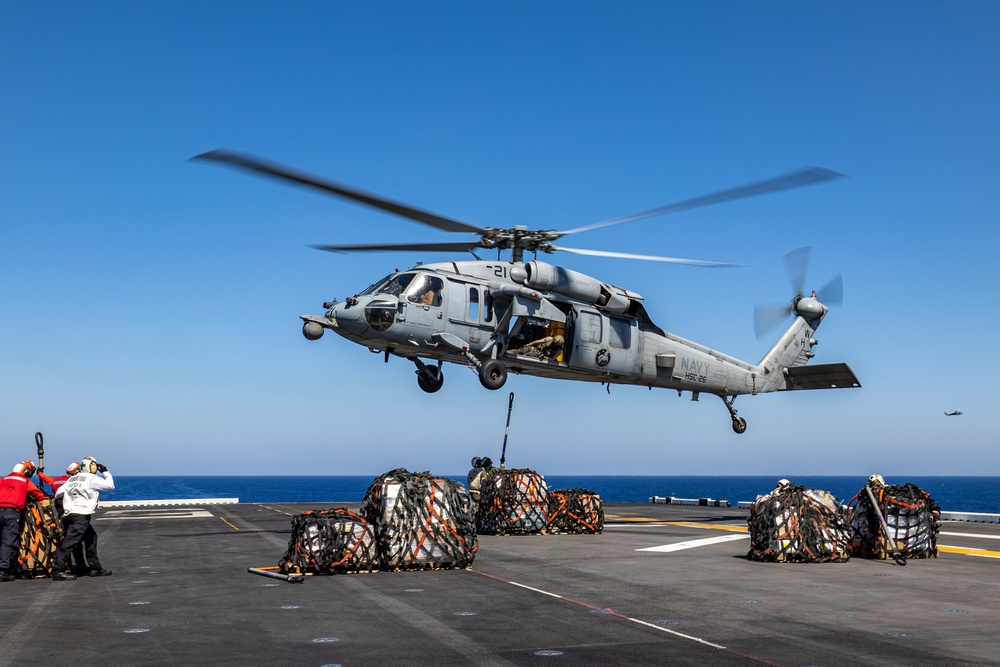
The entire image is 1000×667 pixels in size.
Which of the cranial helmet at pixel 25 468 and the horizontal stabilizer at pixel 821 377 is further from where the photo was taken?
the horizontal stabilizer at pixel 821 377

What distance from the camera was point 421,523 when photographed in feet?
50.3

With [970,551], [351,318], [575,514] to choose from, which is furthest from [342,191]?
[970,551]

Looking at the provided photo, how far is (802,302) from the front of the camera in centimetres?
3269

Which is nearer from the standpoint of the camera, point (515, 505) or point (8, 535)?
point (8, 535)

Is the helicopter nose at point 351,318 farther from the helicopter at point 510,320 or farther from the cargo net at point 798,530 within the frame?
the cargo net at point 798,530

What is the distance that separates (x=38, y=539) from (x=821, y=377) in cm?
2508

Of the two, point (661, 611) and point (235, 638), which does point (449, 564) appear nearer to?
point (661, 611)

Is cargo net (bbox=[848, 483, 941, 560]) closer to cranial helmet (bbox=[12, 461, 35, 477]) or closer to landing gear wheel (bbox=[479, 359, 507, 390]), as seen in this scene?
landing gear wheel (bbox=[479, 359, 507, 390])

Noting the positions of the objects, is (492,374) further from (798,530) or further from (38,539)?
(38,539)

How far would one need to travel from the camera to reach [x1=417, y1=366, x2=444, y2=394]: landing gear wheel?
25141 mm

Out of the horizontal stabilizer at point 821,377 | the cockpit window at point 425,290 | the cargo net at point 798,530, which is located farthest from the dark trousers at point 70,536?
the horizontal stabilizer at point 821,377

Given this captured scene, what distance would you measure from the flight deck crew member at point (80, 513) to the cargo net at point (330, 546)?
3.22 metres

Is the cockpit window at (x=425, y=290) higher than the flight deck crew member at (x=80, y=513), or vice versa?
the cockpit window at (x=425, y=290)

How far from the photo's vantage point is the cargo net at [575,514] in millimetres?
22859
